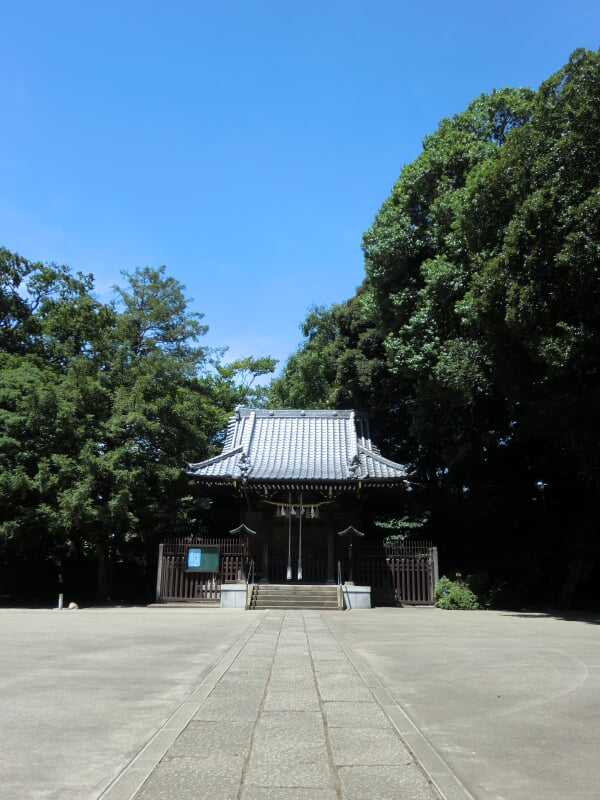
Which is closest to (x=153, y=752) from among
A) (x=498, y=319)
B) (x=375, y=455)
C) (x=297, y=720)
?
(x=297, y=720)

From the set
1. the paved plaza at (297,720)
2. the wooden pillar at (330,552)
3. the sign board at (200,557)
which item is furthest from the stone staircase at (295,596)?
the paved plaza at (297,720)

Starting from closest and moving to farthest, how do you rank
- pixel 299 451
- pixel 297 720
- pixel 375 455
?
pixel 297 720
pixel 375 455
pixel 299 451

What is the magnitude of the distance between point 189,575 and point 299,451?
5888mm

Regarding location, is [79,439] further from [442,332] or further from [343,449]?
[442,332]

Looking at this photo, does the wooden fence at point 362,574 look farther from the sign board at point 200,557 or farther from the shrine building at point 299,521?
the sign board at point 200,557

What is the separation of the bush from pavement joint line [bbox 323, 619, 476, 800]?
12.1 m

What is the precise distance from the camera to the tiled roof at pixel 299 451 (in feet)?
61.7

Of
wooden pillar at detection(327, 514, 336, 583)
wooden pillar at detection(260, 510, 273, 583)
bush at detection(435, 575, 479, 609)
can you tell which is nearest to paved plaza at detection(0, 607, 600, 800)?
bush at detection(435, 575, 479, 609)

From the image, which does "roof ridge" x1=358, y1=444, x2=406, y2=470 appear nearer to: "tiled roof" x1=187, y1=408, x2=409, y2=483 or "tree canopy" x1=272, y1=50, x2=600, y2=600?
"tiled roof" x1=187, y1=408, x2=409, y2=483

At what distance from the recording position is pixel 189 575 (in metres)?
18.3

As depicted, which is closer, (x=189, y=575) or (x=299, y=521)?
(x=189, y=575)

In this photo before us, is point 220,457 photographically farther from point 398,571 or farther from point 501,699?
point 501,699

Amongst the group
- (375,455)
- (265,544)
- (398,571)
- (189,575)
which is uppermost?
(375,455)

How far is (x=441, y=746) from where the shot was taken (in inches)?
153
